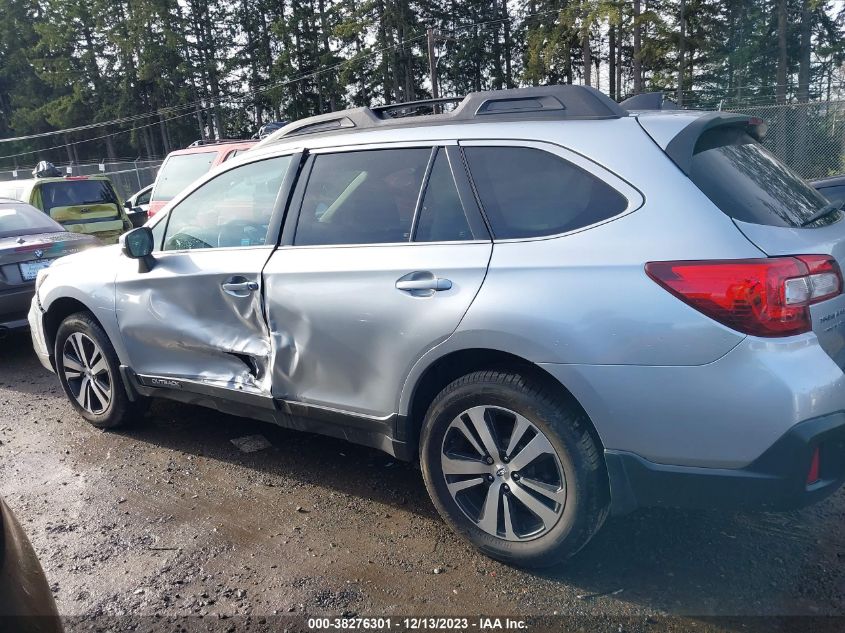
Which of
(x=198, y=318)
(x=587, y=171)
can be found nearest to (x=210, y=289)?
(x=198, y=318)

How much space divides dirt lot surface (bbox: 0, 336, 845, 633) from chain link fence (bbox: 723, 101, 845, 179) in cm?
1293

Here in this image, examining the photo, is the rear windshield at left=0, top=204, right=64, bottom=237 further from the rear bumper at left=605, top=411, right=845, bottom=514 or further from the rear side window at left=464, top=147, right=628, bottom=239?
the rear bumper at left=605, top=411, right=845, bottom=514

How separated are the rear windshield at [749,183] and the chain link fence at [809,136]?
1229 cm

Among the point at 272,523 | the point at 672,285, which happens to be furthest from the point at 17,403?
the point at 672,285

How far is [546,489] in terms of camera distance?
2689 millimetres

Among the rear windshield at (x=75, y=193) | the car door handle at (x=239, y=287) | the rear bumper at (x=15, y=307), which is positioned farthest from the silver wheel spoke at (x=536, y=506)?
the rear windshield at (x=75, y=193)

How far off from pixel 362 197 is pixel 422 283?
2.22 feet

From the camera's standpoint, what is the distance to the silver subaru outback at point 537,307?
2318 mm

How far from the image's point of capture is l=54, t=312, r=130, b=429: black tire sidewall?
4.31 m

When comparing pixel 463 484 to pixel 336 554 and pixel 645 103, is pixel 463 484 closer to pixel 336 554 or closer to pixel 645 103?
pixel 336 554

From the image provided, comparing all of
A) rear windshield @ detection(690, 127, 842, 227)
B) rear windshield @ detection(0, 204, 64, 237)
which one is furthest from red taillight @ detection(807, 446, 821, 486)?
rear windshield @ detection(0, 204, 64, 237)

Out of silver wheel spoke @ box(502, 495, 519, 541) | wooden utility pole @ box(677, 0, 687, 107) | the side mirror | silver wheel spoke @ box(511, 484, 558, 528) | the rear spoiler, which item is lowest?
silver wheel spoke @ box(502, 495, 519, 541)

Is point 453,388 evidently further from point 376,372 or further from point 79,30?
point 79,30

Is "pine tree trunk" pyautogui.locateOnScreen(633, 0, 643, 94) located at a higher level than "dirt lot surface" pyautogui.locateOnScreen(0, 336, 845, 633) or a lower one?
higher
